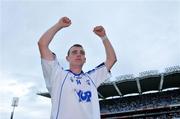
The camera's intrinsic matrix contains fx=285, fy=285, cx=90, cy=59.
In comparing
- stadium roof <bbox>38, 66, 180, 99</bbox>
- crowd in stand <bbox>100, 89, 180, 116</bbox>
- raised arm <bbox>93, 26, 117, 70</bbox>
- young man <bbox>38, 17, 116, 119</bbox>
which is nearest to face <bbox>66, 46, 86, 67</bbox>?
young man <bbox>38, 17, 116, 119</bbox>

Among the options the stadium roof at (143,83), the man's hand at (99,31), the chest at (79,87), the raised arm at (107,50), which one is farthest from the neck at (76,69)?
the stadium roof at (143,83)

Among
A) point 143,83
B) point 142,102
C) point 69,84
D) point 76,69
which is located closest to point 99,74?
point 76,69

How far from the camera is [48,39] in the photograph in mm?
4121

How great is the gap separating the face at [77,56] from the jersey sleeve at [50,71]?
23 centimetres

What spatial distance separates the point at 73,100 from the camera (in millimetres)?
3879

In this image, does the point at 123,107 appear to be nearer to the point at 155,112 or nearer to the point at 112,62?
the point at 155,112

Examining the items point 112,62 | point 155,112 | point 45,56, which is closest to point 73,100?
point 45,56

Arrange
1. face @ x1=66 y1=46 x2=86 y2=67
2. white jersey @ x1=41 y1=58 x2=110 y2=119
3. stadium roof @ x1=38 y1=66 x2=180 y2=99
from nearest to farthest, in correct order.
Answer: white jersey @ x1=41 y1=58 x2=110 y2=119
face @ x1=66 y1=46 x2=86 y2=67
stadium roof @ x1=38 y1=66 x2=180 y2=99

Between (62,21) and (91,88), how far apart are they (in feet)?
3.57

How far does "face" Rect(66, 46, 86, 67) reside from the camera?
4.17 metres

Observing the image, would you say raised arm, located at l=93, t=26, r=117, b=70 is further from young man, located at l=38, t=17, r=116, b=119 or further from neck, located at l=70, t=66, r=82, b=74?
neck, located at l=70, t=66, r=82, b=74

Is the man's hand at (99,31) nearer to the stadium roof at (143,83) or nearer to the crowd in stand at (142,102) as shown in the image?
the stadium roof at (143,83)

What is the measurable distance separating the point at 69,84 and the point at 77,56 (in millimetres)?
444

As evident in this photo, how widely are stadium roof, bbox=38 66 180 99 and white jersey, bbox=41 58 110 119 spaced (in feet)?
140
